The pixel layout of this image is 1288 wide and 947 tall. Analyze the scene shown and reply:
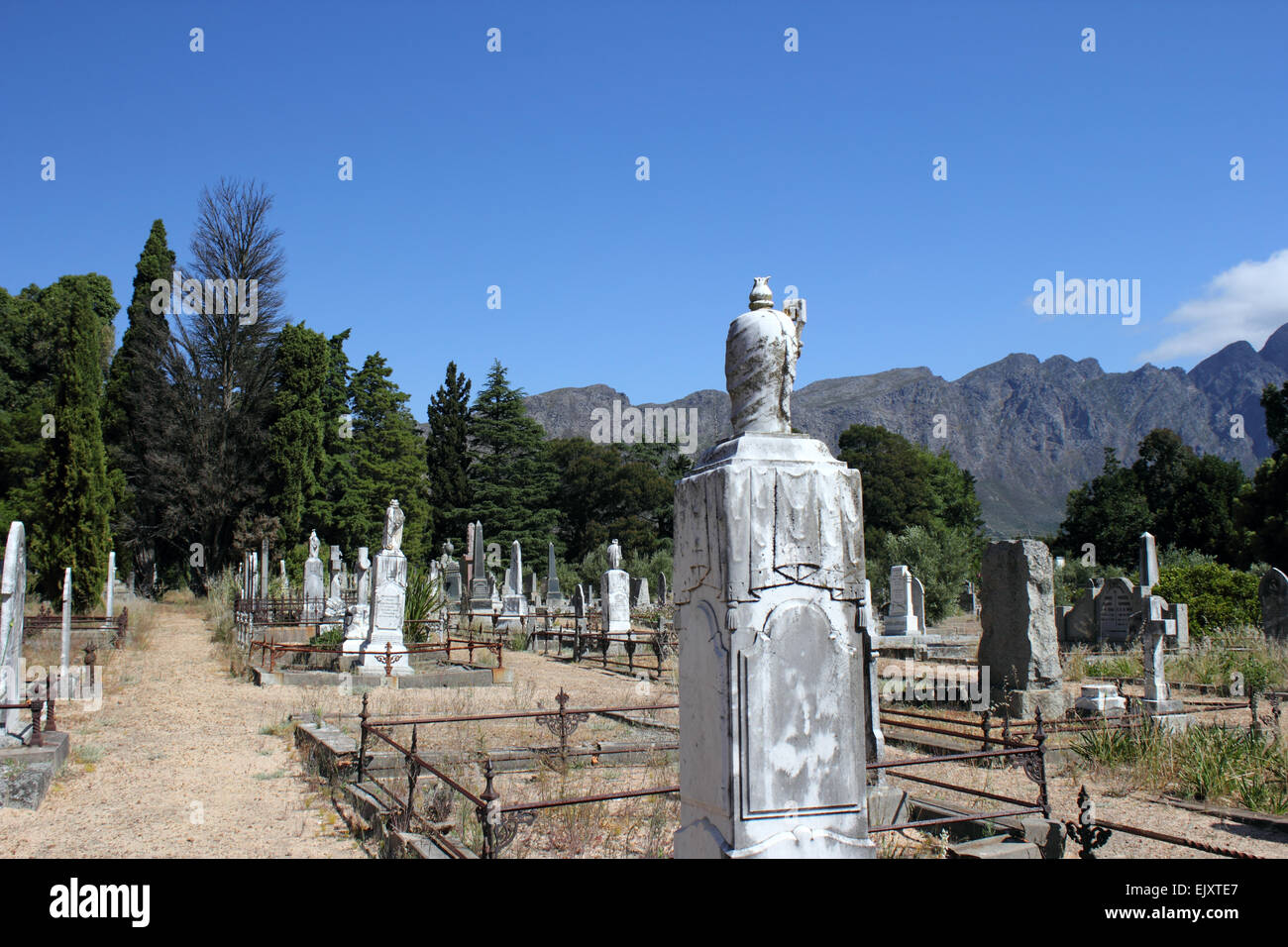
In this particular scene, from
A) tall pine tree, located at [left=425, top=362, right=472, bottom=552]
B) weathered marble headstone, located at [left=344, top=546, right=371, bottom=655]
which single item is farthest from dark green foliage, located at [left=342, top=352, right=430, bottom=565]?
weathered marble headstone, located at [left=344, top=546, right=371, bottom=655]

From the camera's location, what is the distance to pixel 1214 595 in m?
20.6

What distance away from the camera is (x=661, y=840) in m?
6.24

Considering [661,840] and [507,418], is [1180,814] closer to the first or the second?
[661,840]

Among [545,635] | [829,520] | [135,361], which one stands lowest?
[545,635]

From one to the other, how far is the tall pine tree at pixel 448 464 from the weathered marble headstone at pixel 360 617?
30908 millimetres

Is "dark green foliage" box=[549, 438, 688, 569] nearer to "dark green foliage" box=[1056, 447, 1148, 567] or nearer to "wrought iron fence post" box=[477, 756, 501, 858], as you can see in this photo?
"dark green foliage" box=[1056, 447, 1148, 567]

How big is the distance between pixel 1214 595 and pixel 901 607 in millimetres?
7137

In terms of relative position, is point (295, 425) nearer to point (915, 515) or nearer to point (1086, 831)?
point (915, 515)

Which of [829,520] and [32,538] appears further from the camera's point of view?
[32,538]

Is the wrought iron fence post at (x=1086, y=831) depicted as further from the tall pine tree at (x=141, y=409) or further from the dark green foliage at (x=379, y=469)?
the dark green foliage at (x=379, y=469)

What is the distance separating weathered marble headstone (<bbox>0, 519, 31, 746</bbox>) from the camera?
27.8 feet

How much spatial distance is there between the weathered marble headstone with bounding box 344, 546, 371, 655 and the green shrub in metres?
18.2
